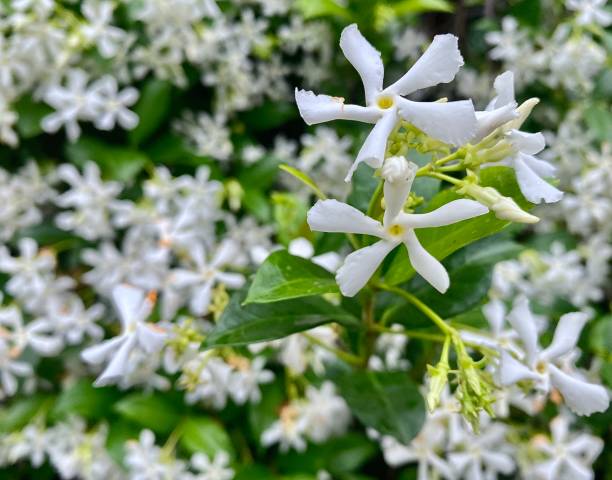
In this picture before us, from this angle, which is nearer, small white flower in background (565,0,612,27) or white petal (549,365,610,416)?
white petal (549,365,610,416)

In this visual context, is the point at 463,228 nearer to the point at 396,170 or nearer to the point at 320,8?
the point at 396,170

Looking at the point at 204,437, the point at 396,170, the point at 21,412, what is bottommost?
the point at 21,412

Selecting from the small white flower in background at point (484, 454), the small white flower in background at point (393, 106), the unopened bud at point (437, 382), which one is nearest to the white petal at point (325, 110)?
the small white flower in background at point (393, 106)

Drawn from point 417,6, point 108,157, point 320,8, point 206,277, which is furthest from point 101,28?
point 417,6

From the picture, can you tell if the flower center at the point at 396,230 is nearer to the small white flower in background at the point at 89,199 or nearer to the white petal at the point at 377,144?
the white petal at the point at 377,144

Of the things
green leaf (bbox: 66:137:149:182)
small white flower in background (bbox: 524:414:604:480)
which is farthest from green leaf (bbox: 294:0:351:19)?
small white flower in background (bbox: 524:414:604:480)

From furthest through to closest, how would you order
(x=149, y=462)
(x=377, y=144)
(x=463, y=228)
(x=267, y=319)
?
(x=149, y=462)
(x=267, y=319)
(x=463, y=228)
(x=377, y=144)

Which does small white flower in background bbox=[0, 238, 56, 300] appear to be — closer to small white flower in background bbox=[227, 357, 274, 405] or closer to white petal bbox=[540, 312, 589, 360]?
small white flower in background bbox=[227, 357, 274, 405]

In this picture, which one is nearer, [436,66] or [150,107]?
[436,66]
